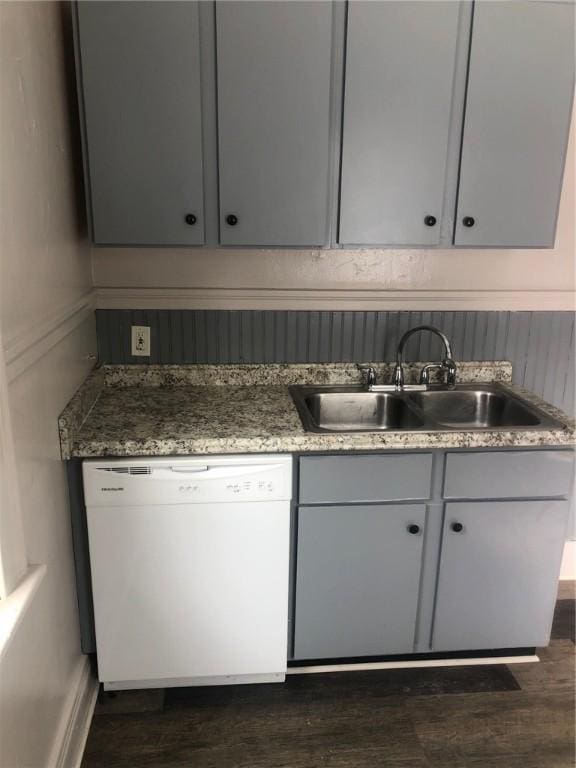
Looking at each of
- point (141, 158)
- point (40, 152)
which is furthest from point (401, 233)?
point (40, 152)

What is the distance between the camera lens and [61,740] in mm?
1701

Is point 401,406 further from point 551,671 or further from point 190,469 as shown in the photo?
point 551,671

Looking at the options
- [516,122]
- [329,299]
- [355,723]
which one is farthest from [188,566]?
[516,122]

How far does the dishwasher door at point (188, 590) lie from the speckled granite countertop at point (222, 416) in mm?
190

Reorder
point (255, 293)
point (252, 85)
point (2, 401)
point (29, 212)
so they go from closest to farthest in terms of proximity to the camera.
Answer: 1. point (2, 401)
2. point (29, 212)
3. point (252, 85)
4. point (255, 293)

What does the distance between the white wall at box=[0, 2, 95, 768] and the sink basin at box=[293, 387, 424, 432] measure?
33.2 inches

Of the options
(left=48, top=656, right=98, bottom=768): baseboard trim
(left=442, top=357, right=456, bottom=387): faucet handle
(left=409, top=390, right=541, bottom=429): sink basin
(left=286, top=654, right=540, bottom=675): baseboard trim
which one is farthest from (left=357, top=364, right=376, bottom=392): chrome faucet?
(left=48, top=656, right=98, bottom=768): baseboard trim

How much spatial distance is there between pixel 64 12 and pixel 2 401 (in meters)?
1.36

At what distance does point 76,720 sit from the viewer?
1834 mm

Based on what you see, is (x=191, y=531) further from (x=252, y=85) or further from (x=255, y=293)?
(x=252, y=85)

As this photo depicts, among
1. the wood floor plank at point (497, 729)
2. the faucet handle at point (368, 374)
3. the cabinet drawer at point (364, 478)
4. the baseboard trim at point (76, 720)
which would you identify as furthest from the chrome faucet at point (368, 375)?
the baseboard trim at point (76, 720)

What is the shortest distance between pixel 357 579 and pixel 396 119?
1.43 metres

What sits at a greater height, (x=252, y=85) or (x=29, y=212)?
(x=252, y=85)

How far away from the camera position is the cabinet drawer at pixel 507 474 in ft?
6.38
